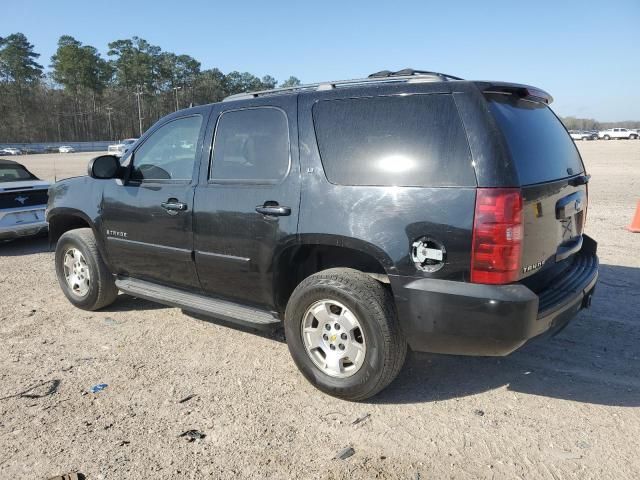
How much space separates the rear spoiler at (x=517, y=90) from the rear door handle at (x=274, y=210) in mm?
1407

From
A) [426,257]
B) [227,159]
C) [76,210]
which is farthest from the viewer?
[76,210]

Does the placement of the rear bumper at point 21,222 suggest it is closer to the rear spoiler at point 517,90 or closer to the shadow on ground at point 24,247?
the shadow on ground at point 24,247

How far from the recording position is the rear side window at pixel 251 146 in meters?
3.48

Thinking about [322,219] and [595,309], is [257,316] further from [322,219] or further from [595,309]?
[595,309]

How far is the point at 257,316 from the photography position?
11.9 ft

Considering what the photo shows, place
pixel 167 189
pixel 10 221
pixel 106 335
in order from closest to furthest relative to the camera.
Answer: pixel 167 189, pixel 106 335, pixel 10 221

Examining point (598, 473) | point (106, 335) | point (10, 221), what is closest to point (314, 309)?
point (598, 473)

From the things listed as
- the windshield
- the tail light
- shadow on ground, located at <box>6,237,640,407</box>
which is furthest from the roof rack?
the windshield

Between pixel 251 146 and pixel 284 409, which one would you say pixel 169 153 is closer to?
pixel 251 146

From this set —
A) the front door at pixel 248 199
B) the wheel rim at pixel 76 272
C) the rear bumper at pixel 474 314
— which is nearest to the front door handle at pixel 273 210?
the front door at pixel 248 199

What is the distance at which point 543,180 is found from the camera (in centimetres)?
291

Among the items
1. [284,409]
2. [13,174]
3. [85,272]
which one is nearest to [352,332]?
[284,409]

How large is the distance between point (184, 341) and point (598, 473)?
3099mm

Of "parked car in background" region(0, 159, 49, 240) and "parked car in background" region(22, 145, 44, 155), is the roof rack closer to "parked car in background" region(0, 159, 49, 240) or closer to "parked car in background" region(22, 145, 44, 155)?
"parked car in background" region(0, 159, 49, 240)
